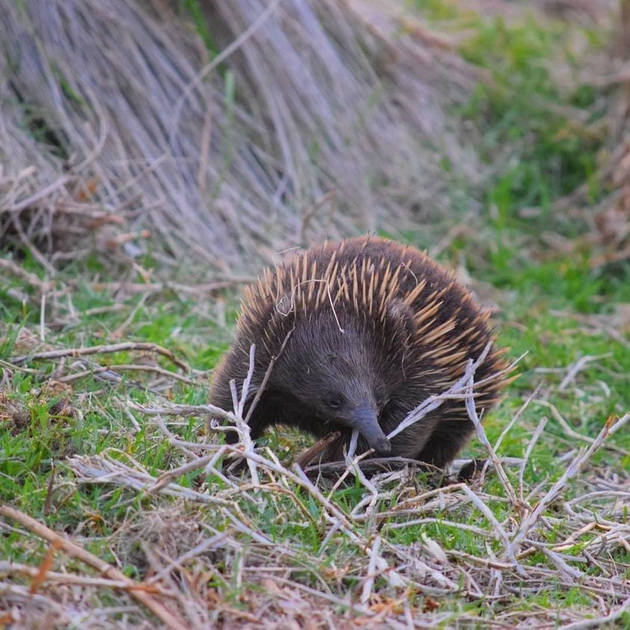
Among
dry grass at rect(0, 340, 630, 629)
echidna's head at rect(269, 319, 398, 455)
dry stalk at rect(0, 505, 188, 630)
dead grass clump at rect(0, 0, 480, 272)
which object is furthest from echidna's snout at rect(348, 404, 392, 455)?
dead grass clump at rect(0, 0, 480, 272)

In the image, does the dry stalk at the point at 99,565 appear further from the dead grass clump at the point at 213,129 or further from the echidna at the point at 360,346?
the dead grass clump at the point at 213,129

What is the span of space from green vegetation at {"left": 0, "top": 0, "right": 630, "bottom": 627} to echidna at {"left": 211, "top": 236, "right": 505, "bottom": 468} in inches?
8.5

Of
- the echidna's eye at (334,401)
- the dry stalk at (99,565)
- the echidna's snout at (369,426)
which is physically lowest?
the echidna's snout at (369,426)

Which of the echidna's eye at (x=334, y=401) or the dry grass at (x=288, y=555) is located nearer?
the dry grass at (x=288, y=555)

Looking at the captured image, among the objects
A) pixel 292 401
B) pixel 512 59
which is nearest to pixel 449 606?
pixel 292 401

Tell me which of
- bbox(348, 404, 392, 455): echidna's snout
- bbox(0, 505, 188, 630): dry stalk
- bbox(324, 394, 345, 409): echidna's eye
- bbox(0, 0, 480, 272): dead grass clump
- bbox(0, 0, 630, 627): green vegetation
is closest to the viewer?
bbox(0, 505, 188, 630): dry stalk

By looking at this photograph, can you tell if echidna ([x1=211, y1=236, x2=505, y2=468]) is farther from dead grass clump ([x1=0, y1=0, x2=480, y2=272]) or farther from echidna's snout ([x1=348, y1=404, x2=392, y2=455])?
dead grass clump ([x1=0, y1=0, x2=480, y2=272])

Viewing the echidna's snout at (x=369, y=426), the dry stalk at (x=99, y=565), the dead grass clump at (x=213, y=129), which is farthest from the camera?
the dead grass clump at (x=213, y=129)

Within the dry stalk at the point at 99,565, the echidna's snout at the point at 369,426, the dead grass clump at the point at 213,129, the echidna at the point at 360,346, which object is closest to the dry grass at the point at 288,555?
the dry stalk at the point at 99,565

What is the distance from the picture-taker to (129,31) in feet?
20.7

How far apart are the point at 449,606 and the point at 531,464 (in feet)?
4.55

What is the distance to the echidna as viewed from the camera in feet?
11.2

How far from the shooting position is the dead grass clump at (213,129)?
5.70m

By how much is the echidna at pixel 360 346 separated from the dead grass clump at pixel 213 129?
1.87 metres
